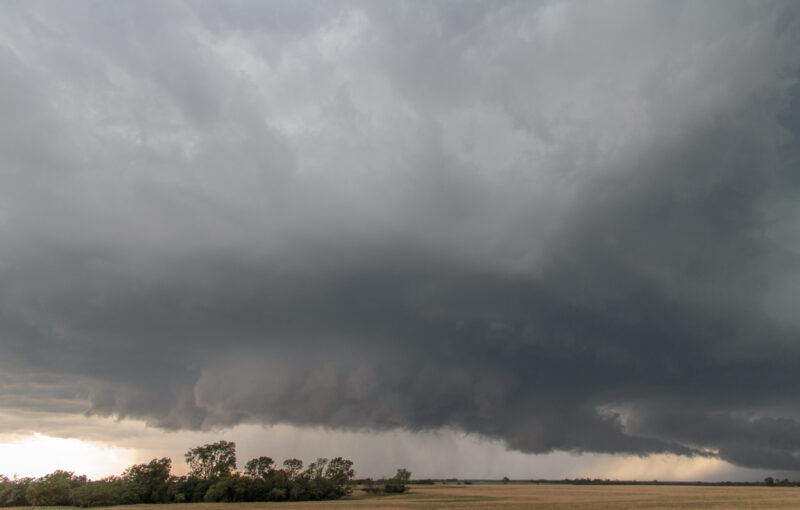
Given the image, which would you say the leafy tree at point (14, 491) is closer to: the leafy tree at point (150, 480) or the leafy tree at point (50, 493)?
the leafy tree at point (50, 493)

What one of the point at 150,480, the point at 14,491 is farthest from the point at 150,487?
the point at 14,491

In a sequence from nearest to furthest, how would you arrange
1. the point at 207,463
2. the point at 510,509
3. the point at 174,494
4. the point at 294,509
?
1. the point at 510,509
2. the point at 294,509
3. the point at 174,494
4. the point at 207,463

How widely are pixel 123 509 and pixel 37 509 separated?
3147 cm

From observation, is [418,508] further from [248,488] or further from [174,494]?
[174,494]

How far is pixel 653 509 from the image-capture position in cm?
12938

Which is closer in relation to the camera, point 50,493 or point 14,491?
point 50,493

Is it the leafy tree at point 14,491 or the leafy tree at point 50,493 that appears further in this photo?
the leafy tree at point 14,491

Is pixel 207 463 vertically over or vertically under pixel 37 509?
over

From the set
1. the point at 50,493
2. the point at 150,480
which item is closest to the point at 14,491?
the point at 50,493

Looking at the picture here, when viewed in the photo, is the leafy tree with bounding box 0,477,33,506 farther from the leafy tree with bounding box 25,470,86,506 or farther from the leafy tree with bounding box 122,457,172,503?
the leafy tree with bounding box 122,457,172,503

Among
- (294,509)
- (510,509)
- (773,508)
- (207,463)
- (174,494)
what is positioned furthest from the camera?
(207,463)

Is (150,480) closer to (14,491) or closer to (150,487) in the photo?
(150,487)

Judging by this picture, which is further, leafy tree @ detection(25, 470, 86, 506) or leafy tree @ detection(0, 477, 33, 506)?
leafy tree @ detection(0, 477, 33, 506)

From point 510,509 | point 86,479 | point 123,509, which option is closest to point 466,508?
point 510,509
